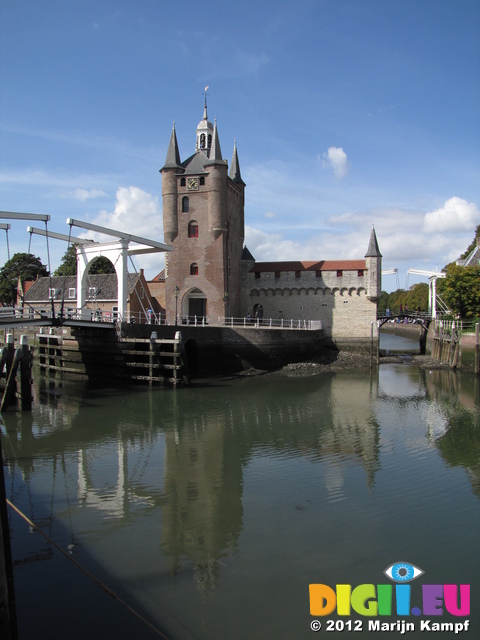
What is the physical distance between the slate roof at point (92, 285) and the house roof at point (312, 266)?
9836mm

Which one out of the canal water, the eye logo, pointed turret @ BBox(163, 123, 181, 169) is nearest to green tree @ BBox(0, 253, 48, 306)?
pointed turret @ BBox(163, 123, 181, 169)

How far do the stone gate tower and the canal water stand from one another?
16.3m

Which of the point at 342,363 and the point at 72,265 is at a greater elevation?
the point at 72,265

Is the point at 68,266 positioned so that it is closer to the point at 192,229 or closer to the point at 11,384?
the point at 192,229

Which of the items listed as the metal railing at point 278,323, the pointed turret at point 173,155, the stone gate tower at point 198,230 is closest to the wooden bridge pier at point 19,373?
the stone gate tower at point 198,230

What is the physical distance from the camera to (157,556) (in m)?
6.29

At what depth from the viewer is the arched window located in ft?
104

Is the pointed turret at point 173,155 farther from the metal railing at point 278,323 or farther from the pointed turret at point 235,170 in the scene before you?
the metal railing at point 278,323

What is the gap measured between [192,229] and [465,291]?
19884mm

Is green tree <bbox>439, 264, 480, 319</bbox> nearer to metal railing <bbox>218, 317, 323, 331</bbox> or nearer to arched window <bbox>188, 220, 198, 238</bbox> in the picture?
metal railing <bbox>218, 317, 323, 331</bbox>

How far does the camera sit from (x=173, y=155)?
3212 centimetres

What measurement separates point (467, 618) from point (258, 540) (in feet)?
8.94

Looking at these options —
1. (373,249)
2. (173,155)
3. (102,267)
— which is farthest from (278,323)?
(102,267)

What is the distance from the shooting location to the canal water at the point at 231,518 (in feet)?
16.9
